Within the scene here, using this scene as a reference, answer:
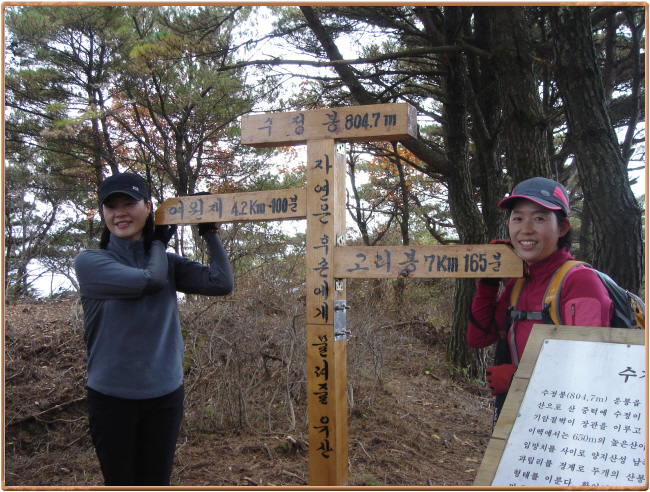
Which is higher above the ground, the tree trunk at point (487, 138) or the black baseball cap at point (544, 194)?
the tree trunk at point (487, 138)

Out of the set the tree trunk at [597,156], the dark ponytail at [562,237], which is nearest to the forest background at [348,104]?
the tree trunk at [597,156]

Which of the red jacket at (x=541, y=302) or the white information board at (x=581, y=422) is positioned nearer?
the white information board at (x=581, y=422)

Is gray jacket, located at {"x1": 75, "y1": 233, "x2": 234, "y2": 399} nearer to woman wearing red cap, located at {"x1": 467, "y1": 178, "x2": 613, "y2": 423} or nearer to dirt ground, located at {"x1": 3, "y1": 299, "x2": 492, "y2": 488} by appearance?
woman wearing red cap, located at {"x1": 467, "y1": 178, "x2": 613, "y2": 423}

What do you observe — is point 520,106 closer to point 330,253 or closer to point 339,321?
point 330,253

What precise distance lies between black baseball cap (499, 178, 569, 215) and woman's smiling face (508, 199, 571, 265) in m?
0.03

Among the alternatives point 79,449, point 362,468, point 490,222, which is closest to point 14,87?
point 79,449

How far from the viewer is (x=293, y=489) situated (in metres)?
2.05

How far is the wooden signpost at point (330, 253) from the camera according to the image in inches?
92.9

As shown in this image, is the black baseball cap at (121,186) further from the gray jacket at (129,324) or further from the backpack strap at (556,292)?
the backpack strap at (556,292)

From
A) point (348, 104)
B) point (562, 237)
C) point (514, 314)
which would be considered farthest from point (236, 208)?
point (348, 104)

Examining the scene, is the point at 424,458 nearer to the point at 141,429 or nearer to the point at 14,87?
the point at 141,429

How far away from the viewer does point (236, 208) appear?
102 inches

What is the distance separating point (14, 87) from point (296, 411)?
1048cm

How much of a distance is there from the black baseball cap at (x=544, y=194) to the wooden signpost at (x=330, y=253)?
0.34m
